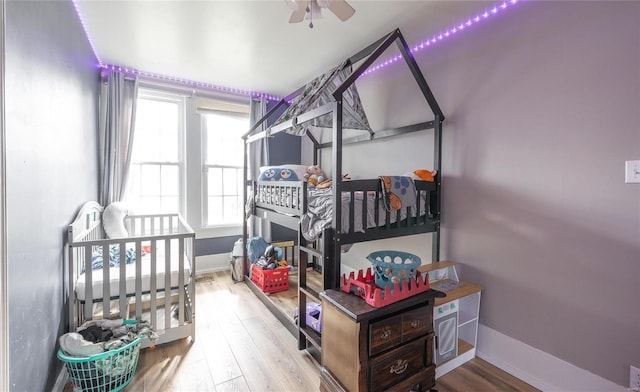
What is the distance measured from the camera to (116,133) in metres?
2.94

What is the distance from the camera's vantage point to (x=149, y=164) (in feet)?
11.0

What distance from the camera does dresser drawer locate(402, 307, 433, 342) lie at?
144 cm

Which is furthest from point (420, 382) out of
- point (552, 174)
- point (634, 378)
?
point (552, 174)

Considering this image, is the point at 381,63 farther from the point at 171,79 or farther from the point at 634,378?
the point at 634,378

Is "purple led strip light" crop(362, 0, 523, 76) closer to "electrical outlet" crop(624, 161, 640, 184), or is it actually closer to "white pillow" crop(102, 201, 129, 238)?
"electrical outlet" crop(624, 161, 640, 184)

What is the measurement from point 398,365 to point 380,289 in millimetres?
413

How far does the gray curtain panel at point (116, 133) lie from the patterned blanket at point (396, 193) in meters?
2.80

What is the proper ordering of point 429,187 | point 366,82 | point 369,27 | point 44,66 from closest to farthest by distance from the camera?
point 44,66 < point 429,187 < point 369,27 < point 366,82

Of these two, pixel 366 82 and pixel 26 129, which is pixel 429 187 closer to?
pixel 366 82

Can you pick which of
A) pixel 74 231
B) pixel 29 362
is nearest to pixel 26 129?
pixel 74 231

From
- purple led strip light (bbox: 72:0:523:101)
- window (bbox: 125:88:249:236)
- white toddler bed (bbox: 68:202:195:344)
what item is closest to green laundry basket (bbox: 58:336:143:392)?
white toddler bed (bbox: 68:202:195:344)

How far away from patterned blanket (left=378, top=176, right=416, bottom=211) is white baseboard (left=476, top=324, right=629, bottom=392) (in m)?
1.02

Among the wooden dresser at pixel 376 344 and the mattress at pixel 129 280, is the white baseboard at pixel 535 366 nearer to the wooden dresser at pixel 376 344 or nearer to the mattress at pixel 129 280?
the wooden dresser at pixel 376 344

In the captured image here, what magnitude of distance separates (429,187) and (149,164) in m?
3.17
